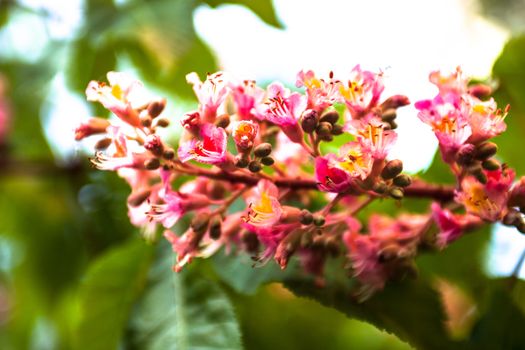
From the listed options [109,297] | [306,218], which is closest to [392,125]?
[306,218]

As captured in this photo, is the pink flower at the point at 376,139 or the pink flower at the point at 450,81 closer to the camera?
the pink flower at the point at 376,139

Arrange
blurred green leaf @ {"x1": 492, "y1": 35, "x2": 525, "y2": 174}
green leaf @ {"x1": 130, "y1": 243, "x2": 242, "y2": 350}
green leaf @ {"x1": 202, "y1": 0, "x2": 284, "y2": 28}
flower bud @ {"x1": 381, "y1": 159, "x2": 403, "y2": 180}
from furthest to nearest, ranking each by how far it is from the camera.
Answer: green leaf @ {"x1": 202, "y1": 0, "x2": 284, "y2": 28}, blurred green leaf @ {"x1": 492, "y1": 35, "x2": 525, "y2": 174}, green leaf @ {"x1": 130, "y1": 243, "x2": 242, "y2": 350}, flower bud @ {"x1": 381, "y1": 159, "x2": 403, "y2": 180}

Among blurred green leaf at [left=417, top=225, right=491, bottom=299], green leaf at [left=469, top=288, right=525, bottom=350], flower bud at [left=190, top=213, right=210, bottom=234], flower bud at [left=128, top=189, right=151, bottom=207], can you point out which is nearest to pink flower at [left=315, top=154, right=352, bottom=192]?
flower bud at [left=190, top=213, right=210, bottom=234]

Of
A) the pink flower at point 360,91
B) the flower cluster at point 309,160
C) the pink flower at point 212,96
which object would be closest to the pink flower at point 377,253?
the flower cluster at point 309,160

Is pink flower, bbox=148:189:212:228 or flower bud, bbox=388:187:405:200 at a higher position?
flower bud, bbox=388:187:405:200

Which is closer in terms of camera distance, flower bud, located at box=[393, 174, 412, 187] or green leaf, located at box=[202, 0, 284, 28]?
flower bud, located at box=[393, 174, 412, 187]

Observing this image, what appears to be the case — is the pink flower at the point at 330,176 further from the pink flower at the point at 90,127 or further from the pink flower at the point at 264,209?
the pink flower at the point at 90,127

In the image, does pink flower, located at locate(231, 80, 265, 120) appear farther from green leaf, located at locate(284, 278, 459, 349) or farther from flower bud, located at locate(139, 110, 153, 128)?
green leaf, located at locate(284, 278, 459, 349)

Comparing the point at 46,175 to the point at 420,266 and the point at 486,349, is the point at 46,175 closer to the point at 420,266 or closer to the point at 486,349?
the point at 420,266
